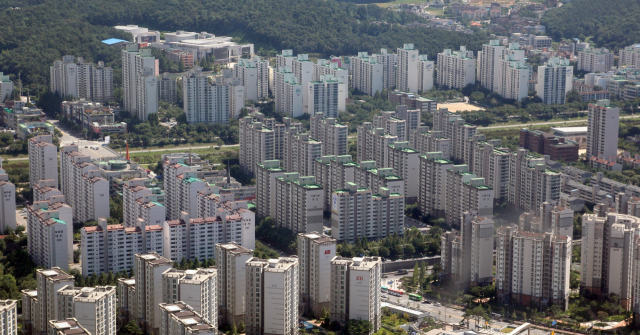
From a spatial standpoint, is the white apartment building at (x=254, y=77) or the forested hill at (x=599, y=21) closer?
the white apartment building at (x=254, y=77)

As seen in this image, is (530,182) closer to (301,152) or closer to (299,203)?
(299,203)

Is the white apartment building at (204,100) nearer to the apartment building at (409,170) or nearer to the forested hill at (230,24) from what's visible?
the forested hill at (230,24)

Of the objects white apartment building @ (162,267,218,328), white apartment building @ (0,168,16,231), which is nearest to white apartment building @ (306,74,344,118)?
white apartment building @ (0,168,16,231)

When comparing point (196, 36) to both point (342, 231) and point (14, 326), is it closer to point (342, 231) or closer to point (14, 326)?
point (342, 231)

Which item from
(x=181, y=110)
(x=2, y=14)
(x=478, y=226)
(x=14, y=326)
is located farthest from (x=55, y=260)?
(x=2, y=14)

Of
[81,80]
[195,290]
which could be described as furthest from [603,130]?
[195,290]

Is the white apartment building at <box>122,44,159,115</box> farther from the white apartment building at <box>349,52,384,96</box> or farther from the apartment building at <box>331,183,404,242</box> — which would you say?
the apartment building at <box>331,183,404,242</box>

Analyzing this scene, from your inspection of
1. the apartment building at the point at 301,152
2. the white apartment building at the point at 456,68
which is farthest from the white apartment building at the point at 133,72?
the white apartment building at the point at 456,68
